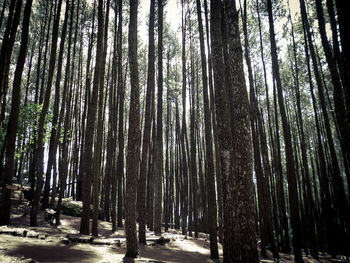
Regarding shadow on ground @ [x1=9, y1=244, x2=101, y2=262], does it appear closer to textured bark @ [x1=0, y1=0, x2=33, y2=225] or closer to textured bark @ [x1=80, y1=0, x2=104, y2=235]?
textured bark @ [x1=80, y1=0, x2=104, y2=235]

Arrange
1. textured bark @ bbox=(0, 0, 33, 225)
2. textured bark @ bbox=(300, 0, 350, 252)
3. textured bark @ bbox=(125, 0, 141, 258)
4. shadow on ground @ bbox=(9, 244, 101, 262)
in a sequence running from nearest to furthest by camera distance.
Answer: shadow on ground @ bbox=(9, 244, 101, 262)
textured bark @ bbox=(125, 0, 141, 258)
textured bark @ bbox=(0, 0, 33, 225)
textured bark @ bbox=(300, 0, 350, 252)

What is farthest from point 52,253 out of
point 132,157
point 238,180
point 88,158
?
point 238,180

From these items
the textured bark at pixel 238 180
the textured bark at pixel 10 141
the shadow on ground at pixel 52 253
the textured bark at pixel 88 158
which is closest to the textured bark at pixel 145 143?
the textured bark at pixel 88 158

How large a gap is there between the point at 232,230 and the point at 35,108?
32.6 feet

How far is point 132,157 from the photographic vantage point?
17.8 feet

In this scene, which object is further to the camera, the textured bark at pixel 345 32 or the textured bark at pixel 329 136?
the textured bark at pixel 329 136

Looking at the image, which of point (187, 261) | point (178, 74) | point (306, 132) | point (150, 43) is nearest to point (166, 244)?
Answer: point (187, 261)

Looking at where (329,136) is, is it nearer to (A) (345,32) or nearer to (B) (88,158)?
(A) (345,32)

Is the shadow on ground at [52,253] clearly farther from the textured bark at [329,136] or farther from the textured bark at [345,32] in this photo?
the textured bark at [329,136]

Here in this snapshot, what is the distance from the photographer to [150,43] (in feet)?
27.6

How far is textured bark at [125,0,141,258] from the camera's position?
5.11m

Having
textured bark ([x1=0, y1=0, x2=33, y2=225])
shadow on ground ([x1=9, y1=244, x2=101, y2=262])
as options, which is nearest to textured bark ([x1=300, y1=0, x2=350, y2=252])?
shadow on ground ([x1=9, y1=244, x2=101, y2=262])

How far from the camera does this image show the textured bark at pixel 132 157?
5.11 metres

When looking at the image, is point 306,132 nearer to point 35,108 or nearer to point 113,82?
point 113,82
